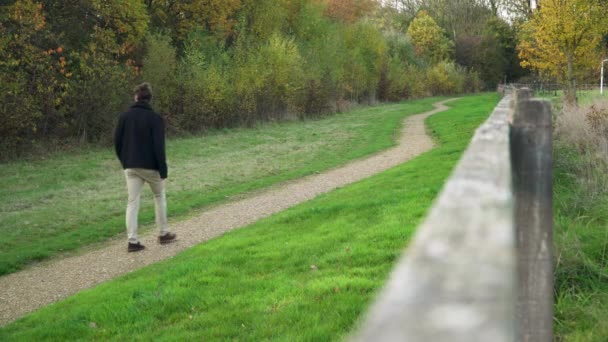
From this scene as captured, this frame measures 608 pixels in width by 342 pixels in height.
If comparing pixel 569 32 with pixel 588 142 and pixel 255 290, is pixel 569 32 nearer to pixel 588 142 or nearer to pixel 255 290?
pixel 588 142

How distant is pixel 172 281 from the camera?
6809 millimetres

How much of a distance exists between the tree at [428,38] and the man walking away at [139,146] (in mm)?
70107

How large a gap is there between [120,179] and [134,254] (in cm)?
807

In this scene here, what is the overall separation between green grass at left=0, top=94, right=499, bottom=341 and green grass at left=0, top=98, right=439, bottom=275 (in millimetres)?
3453

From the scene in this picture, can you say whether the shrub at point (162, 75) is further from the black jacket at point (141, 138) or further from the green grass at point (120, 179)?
the black jacket at point (141, 138)

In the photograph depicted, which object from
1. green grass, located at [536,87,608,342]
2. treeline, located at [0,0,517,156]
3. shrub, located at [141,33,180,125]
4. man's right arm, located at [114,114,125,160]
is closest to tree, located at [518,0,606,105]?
treeline, located at [0,0,517,156]

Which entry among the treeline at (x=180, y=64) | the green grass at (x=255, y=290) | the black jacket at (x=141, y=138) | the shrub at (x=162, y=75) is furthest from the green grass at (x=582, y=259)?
the shrub at (x=162, y=75)

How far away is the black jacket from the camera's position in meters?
9.30

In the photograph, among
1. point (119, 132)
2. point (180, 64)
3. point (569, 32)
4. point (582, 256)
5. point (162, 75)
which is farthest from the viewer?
point (569, 32)

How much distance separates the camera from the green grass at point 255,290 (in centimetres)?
529

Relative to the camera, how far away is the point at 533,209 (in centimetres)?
238

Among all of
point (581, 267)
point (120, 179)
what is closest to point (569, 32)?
point (120, 179)

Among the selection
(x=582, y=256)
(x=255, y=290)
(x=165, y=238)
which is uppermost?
(x=582, y=256)

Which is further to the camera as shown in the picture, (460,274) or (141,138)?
(141,138)
